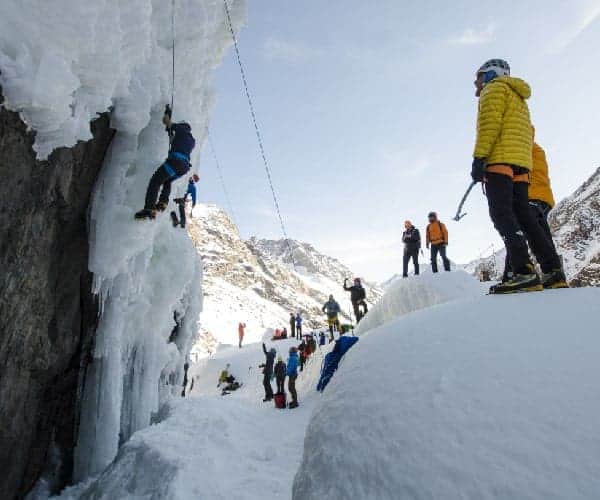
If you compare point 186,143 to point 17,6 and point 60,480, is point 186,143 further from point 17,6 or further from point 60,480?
point 60,480

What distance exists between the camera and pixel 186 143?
5.28 meters

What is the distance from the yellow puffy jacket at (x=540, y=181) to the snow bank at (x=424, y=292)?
14.9 feet

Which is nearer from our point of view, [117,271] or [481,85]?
[481,85]

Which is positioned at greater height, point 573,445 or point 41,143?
point 41,143

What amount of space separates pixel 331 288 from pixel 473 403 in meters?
131

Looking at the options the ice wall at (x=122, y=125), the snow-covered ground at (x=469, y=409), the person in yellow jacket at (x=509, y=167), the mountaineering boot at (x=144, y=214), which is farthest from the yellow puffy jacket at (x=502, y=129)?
the mountaineering boot at (x=144, y=214)

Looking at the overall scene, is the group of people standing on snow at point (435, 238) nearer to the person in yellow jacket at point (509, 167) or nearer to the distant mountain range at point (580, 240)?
the person in yellow jacket at point (509, 167)

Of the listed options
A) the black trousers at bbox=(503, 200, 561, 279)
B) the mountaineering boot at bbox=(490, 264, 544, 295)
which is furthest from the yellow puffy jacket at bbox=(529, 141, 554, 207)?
the mountaineering boot at bbox=(490, 264, 544, 295)

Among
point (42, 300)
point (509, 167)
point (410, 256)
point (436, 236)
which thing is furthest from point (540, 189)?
point (410, 256)

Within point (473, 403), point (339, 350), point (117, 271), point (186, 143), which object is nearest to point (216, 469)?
point (117, 271)

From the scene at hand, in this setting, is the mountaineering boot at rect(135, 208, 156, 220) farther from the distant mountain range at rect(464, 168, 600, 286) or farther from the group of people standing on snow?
the distant mountain range at rect(464, 168, 600, 286)

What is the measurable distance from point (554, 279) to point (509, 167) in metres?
0.91

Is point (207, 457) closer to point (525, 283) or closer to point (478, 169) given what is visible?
point (525, 283)

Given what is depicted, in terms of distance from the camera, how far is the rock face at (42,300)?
12.1ft
